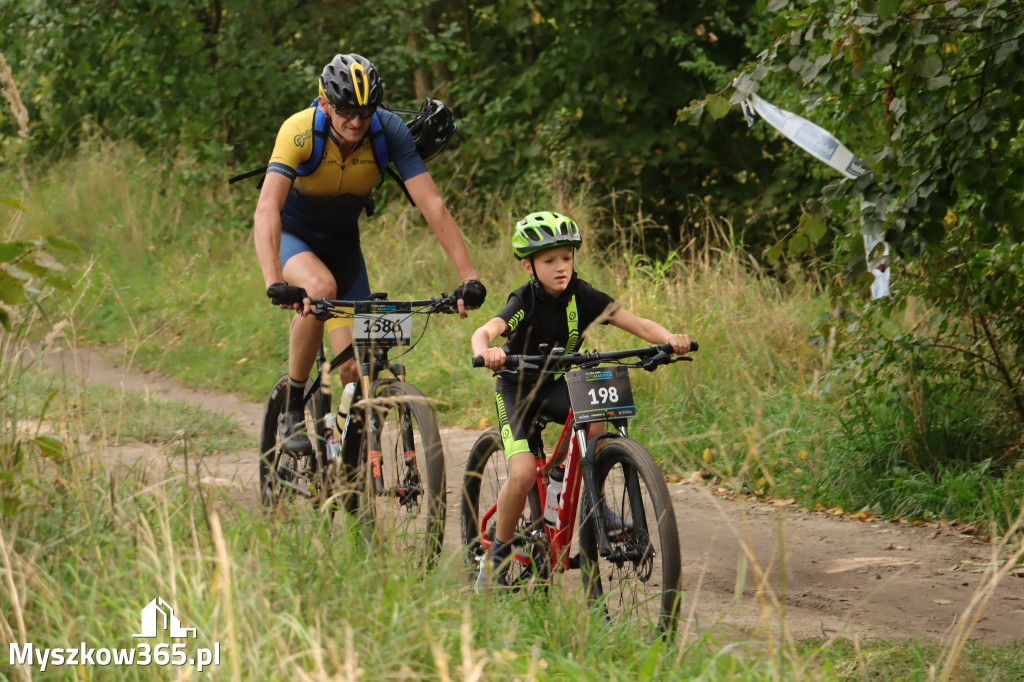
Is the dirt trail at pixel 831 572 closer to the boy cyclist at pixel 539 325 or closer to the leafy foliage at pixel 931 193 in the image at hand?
the boy cyclist at pixel 539 325

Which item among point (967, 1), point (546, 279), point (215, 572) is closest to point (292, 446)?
point (546, 279)

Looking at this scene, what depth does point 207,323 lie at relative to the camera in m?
11.4

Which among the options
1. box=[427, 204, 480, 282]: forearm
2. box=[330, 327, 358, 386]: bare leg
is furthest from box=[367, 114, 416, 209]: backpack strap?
box=[330, 327, 358, 386]: bare leg

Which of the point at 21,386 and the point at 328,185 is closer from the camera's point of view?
the point at 21,386

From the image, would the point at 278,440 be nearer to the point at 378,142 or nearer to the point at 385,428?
the point at 385,428

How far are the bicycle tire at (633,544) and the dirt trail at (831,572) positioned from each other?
0.14 m

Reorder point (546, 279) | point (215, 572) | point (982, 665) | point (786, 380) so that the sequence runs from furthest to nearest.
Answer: point (786, 380), point (546, 279), point (982, 665), point (215, 572)

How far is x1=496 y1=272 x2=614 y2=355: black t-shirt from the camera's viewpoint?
4.30m

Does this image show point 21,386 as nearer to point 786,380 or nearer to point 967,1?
point 967,1

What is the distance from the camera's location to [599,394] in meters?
4.07

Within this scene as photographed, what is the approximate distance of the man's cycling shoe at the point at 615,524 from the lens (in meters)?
3.95

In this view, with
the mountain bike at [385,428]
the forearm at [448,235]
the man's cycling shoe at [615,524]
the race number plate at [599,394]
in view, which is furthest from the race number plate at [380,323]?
the man's cycling shoe at [615,524]

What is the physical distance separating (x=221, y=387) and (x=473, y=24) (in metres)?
7.54

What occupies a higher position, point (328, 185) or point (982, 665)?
point (328, 185)
